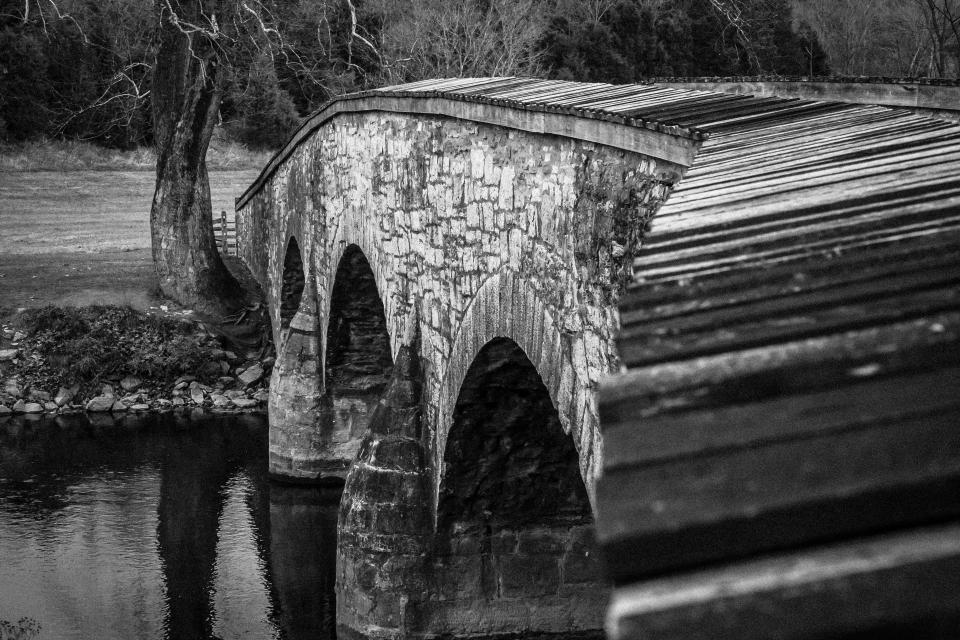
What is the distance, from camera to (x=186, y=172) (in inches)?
742

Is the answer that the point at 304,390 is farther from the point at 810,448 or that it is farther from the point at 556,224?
the point at 810,448

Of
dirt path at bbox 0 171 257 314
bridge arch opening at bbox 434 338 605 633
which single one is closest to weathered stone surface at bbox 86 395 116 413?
dirt path at bbox 0 171 257 314

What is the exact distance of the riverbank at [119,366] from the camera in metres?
16.9

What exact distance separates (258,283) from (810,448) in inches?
804

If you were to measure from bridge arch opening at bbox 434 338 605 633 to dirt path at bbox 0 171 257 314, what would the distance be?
1190 centimetres

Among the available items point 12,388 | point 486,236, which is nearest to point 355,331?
point 12,388

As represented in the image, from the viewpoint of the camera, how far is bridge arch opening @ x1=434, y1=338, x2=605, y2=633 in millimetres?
8219

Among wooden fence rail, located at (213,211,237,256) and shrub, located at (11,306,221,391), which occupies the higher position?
wooden fence rail, located at (213,211,237,256)

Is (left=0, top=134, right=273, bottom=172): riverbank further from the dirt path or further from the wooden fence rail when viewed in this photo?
the wooden fence rail

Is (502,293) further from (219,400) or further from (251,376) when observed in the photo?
(251,376)

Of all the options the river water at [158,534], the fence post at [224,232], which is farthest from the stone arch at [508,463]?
the fence post at [224,232]

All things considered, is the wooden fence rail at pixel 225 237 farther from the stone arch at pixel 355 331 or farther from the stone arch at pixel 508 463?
the stone arch at pixel 508 463

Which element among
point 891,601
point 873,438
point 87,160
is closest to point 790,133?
point 873,438

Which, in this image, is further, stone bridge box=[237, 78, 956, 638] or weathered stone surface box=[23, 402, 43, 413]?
weathered stone surface box=[23, 402, 43, 413]
